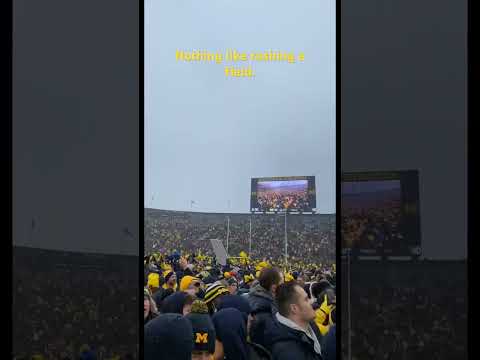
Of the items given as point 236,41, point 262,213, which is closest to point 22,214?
point 262,213

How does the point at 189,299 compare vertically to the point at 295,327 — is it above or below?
above

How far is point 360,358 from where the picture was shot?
10.1ft

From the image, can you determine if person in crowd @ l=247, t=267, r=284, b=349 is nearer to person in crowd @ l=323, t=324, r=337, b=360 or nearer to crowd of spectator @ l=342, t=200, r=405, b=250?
person in crowd @ l=323, t=324, r=337, b=360

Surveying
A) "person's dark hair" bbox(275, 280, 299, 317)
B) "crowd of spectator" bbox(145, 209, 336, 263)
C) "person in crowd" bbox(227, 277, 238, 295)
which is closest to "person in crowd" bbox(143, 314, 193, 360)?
"person in crowd" bbox(227, 277, 238, 295)

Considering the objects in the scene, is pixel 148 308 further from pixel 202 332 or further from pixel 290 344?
pixel 290 344

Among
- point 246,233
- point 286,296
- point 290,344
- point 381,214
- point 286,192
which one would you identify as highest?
point 286,192

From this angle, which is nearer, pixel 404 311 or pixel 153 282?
pixel 153 282

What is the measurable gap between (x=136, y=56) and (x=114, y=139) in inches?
17.7

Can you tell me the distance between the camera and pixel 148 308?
2.97m

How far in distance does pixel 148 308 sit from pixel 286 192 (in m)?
0.94

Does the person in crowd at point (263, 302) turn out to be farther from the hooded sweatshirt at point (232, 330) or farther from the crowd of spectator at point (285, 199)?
the crowd of spectator at point (285, 199)

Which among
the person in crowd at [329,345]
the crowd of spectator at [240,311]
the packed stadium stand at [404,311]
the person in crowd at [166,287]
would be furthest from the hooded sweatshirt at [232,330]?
the packed stadium stand at [404,311]

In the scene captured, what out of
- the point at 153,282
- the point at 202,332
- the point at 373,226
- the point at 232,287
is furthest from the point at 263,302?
the point at 373,226
